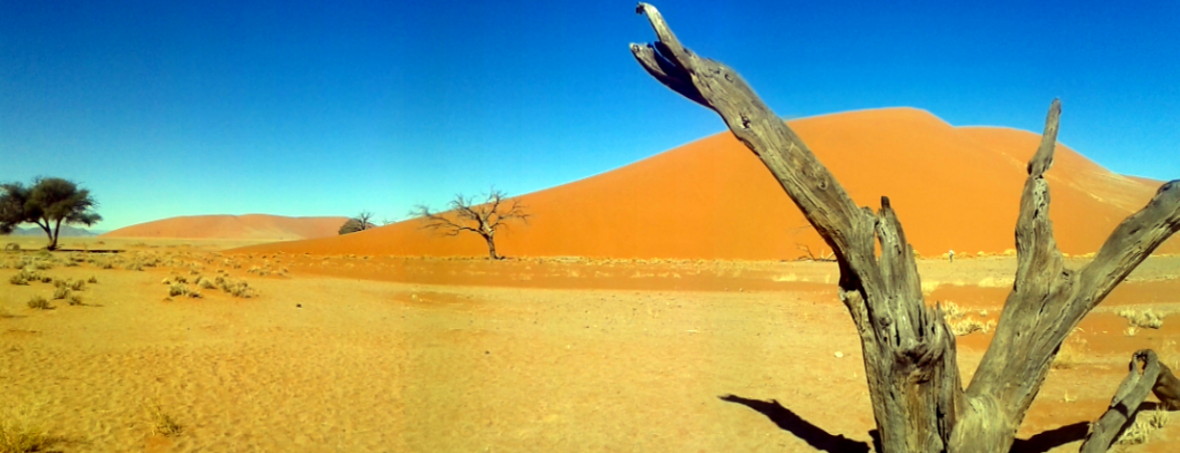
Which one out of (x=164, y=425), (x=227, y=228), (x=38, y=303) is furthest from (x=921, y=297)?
(x=227, y=228)

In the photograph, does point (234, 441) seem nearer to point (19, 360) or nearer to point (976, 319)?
point (19, 360)

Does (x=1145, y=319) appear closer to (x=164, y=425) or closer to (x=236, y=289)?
(x=164, y=425)

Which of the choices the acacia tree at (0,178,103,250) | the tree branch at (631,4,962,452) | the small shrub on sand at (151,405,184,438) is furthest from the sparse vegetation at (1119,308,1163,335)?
the acacia tree at (0,178,103,250)

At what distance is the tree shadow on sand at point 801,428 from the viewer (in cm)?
608

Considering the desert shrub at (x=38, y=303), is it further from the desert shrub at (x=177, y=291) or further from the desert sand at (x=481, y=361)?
the desert shrub at (x=177, y=291)

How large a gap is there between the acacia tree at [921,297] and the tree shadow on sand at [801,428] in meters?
1.95

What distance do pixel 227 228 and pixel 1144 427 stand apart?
192369mm

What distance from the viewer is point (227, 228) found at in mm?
172625

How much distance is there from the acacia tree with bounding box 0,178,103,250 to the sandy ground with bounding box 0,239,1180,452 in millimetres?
31338

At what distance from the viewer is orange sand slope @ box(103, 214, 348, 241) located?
164000 millimetres

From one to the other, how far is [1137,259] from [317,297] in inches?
684

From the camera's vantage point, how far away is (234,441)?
5.94 metres

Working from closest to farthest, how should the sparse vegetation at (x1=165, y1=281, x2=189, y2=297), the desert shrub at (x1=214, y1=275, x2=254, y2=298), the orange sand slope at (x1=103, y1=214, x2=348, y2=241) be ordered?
1. the sparse vegetation at (x1=165, y1=281, x2=189, y2=297)
2. the desert shrub at (x1=214, y1=275, x2=254, y2=298)
3. the orange sand slope at (x1=103, y1=214, x2=348, y2=241)

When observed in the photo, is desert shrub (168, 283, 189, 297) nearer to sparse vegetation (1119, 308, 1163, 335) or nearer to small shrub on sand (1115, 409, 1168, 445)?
small shrub on sand (1115, 409, 1168, 445)
